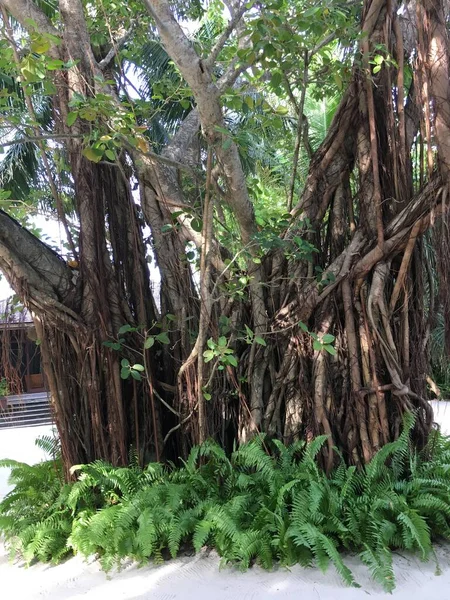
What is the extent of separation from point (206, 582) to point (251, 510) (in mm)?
466

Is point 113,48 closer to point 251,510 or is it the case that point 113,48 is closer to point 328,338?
point 328,338

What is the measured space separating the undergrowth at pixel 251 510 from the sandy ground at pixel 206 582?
56 millimetres

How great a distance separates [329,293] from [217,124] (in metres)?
1.18

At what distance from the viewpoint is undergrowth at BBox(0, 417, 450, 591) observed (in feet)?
8.11

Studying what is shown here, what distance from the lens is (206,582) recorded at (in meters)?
2.43

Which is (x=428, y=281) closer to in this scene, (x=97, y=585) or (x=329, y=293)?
A: (x=329, y=293)

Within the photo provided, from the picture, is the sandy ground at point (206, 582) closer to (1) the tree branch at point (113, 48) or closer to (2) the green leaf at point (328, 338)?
(2) the green leaf at point (328, 338)

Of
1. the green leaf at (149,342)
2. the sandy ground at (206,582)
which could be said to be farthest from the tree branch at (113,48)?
the sandy ground at (206,582)

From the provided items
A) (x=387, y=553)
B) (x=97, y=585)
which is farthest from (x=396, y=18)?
(x=97, y=585)

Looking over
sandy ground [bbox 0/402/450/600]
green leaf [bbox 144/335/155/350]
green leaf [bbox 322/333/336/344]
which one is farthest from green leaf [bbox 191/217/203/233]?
sandy ground [bbox 0/402/450/600]

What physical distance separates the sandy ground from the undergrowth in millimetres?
Result: 56

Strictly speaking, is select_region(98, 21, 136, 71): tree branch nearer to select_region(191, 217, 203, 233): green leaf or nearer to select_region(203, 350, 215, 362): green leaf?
select_region(191, 217, 203, 233): green leaf

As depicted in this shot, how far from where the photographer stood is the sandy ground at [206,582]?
2273 mm

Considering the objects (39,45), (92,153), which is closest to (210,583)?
(92,153)
